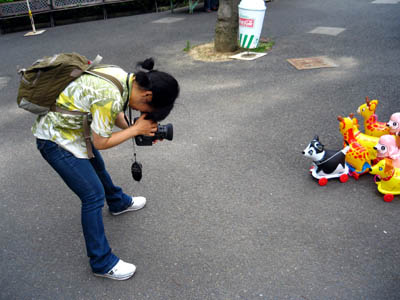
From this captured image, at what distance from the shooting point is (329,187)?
11.5 ft

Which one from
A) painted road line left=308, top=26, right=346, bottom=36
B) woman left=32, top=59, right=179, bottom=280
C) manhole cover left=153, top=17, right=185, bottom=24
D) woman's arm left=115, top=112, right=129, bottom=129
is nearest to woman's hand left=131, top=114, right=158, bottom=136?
woman left=32, top=59, right=179, bottom=280

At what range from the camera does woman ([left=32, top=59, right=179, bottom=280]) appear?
208 cm

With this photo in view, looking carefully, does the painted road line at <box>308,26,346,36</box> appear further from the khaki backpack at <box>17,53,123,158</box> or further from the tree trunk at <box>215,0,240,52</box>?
the khaki backpack at <box>17,53,123,158</box>

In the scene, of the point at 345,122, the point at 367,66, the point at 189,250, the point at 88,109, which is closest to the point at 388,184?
the point at 345,122

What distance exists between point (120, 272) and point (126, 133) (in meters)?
1.11

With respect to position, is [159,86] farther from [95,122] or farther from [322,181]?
[322,181]

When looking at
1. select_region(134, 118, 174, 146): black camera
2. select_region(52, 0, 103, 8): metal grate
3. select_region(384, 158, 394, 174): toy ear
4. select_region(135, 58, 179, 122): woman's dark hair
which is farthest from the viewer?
select_region(52, 0, 103, 8): metal grate

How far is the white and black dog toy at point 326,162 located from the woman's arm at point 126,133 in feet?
5.73

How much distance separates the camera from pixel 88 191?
2342 mm

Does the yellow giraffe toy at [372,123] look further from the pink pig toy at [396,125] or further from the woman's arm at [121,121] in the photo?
the woman's arm at [121,121]

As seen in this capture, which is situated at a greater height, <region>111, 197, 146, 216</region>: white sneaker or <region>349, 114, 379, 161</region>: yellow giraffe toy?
<region>349, 114, 379, 161</region>: yellow giraffe toy

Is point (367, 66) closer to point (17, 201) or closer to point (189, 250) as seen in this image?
point (189, 250)

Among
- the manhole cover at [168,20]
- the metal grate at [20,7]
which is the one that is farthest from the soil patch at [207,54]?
the metal grate at [20,7]

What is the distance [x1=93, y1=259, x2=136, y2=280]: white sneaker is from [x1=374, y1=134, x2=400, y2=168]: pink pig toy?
2.45 m
